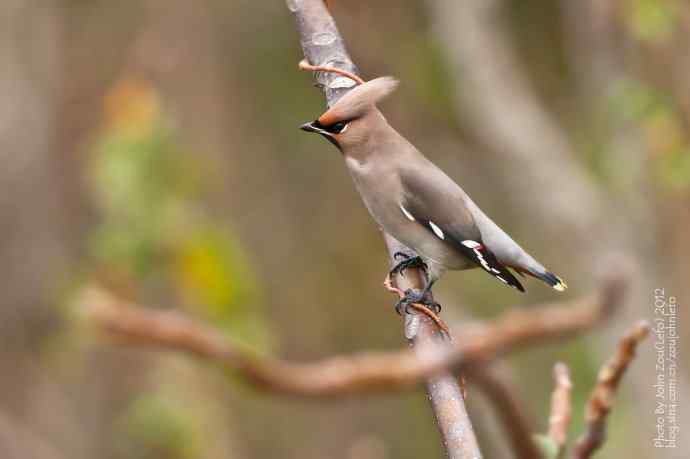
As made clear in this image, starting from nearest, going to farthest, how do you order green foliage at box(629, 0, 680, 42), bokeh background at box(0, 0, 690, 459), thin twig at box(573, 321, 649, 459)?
thin twig at box(573, 321, 649, 459) < green foliage at box(629, 0, 680, 42) < bokeh background at box(0, 0, 690, 459)

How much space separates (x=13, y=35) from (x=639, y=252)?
345 centimetres

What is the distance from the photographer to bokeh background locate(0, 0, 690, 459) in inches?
197

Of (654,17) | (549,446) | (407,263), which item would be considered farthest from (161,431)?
(549,446)

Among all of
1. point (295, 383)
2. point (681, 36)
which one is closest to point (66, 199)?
point (681, 36)

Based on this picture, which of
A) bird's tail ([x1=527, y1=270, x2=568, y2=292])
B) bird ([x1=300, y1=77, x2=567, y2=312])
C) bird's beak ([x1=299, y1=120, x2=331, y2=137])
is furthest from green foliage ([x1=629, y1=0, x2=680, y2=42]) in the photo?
bird's beak ([x1=299, y1=120, x2=331, y2=137])

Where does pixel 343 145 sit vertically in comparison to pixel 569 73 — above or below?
below

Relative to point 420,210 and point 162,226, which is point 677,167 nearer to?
point 420,210

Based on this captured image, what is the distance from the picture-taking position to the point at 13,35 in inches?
247

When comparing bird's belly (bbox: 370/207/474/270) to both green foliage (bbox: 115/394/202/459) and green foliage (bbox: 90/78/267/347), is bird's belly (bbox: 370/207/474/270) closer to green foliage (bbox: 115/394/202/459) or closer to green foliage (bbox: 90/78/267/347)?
green foliage (bbox: 90/78/267/347)

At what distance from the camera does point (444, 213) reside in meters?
3.03

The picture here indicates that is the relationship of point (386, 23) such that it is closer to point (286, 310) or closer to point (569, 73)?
point (569, 73)

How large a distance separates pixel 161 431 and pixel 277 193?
2.70m

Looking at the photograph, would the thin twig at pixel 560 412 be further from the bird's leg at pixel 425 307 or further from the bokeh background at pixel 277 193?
the bokeh background at pixel 277 193

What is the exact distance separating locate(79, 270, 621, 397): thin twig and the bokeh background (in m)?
3.58
